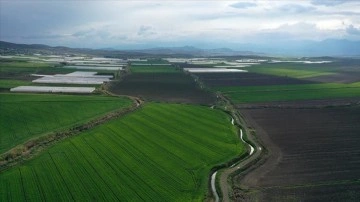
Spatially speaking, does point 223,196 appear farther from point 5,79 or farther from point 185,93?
point 5,79

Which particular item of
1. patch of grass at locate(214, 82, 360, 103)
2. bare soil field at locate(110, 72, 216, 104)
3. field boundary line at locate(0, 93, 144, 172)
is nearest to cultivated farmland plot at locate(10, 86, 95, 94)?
bare soil field at locate(110, 72, 216, 104)

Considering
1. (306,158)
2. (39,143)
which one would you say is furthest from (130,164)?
(306,158)

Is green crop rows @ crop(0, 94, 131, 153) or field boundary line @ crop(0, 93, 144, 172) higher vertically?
green crop rows @ crop(0, 94, 131, 153)

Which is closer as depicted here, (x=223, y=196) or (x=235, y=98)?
(x=223, y=196)

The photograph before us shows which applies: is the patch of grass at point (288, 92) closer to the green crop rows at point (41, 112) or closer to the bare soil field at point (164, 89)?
the bare soil field at point (164, 89)

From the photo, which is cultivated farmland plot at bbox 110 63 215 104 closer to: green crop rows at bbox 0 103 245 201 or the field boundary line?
the field boundary line

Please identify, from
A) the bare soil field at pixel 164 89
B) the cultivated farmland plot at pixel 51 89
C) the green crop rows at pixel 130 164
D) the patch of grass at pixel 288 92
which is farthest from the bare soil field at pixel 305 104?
the cultivated farmland plot at pixel 51 89

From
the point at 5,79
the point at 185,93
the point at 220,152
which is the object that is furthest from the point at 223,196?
the point at 5,79

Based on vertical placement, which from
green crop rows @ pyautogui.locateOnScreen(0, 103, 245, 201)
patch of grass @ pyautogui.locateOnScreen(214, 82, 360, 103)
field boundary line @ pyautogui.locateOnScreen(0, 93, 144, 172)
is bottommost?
green crop rows @ pyautogui.locateOnScreen(0, 103, 245, 201)
